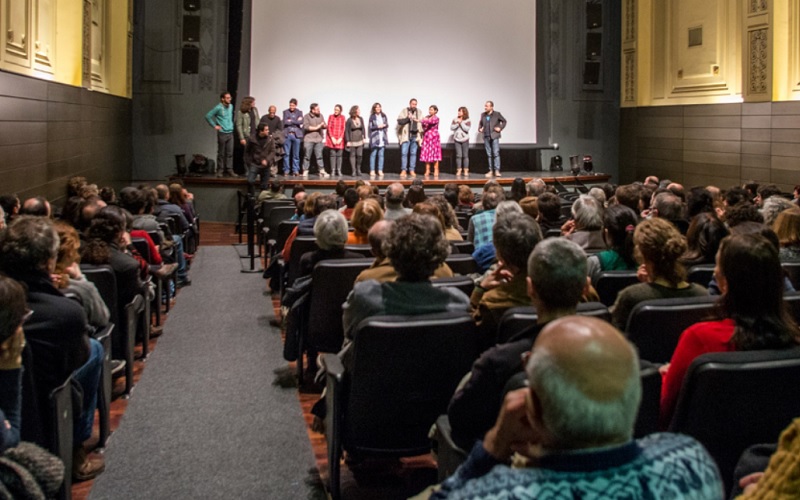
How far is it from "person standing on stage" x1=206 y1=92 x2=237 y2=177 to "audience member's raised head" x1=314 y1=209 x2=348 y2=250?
335 inches

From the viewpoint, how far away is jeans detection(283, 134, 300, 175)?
1283 cm

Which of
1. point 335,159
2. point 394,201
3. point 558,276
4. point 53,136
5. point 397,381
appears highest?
point 335,159

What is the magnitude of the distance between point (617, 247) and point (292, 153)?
9722 millimetres

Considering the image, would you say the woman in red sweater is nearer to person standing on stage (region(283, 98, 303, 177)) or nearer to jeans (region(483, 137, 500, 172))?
person standing on stage (region(283, 98, 303, 177))

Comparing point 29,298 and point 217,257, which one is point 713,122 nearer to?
point 217,257

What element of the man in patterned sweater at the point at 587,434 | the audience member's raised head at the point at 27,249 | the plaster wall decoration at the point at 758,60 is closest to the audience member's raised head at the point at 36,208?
the audience member's raised head at the point at 27,249

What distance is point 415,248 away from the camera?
111 inches

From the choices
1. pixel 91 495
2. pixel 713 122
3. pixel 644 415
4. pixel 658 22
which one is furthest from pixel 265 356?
pixel 658 22

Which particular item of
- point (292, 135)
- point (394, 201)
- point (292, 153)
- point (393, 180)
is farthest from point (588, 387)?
point (292, 153)

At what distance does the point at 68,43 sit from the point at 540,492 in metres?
9.15

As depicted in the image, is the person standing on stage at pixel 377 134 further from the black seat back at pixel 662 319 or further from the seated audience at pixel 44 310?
the black seat back at pixel 662 319

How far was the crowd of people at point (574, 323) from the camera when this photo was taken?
121 cm

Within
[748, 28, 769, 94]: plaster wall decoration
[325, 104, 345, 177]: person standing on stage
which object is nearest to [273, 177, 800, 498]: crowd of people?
[748, 28, 769, 94]: plaster wall decoration

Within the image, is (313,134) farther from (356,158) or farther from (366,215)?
(366,215)
